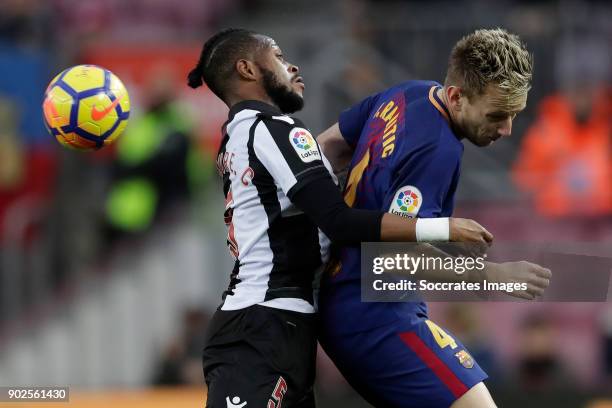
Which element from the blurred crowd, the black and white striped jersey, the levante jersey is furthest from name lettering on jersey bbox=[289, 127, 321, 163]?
the blurred crowd

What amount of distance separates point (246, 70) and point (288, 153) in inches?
20.9

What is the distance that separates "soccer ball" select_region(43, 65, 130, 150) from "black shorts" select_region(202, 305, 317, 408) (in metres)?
1.05

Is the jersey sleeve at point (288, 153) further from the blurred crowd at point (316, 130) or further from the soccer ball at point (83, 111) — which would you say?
the blurred crowd at point (316, 130)

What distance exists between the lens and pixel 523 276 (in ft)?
15.8

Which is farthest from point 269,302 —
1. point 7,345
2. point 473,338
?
point 7,345

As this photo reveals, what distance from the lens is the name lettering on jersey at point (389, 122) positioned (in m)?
5.04

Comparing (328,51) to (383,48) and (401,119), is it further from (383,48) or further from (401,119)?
(401,119)

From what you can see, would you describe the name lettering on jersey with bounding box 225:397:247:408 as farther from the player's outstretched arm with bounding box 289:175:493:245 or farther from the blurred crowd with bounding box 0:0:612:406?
the blurred crowd with bounding box 0:0:612:406

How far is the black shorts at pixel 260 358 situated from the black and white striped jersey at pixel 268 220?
6 cm

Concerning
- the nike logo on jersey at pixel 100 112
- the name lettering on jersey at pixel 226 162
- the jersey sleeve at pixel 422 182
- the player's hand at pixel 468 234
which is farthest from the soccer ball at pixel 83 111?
the player's hand at pixel 468 234

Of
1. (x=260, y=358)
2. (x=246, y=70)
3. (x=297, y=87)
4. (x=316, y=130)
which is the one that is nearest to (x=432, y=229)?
(x=260, y=358)

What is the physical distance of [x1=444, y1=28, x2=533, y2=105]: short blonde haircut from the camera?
4895 millimetres

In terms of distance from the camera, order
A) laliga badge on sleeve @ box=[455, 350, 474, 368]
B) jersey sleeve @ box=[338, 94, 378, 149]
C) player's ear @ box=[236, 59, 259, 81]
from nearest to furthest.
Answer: laliga badge on sleeve @ box=[455, 350, 474, 368] → player's ear @ box=[236, 59, 259, 81] → jersey sleeve @ box=[338, 94, 378, 149]

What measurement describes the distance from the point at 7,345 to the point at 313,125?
11.1 feet
